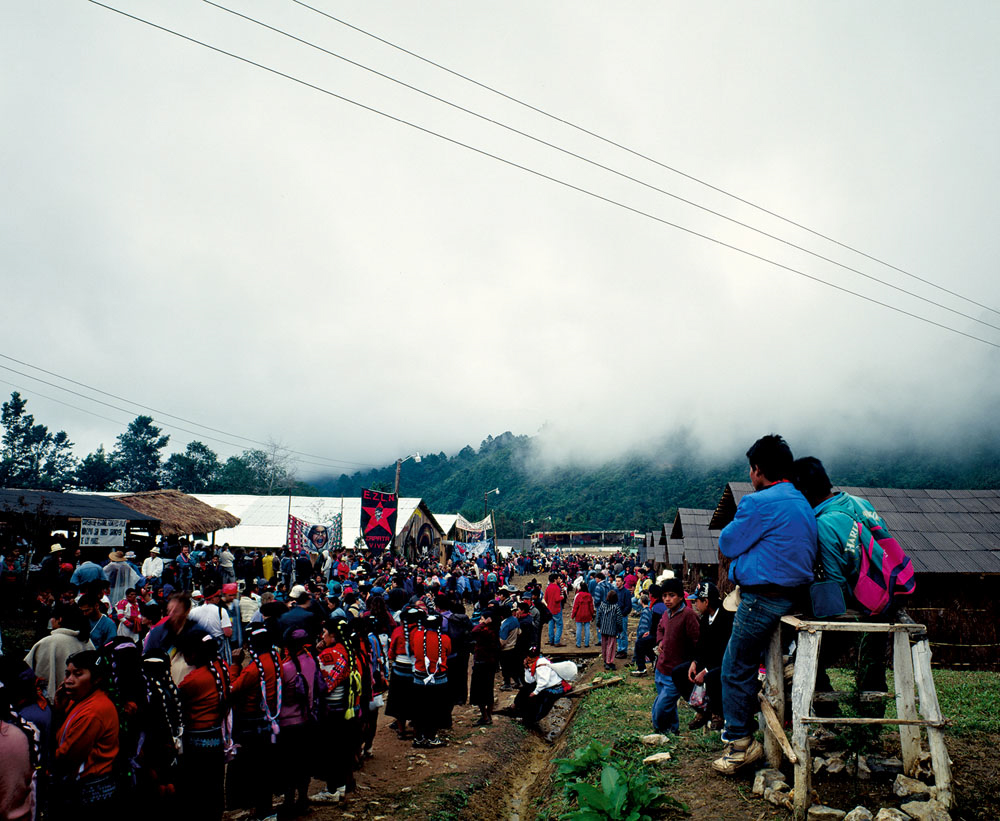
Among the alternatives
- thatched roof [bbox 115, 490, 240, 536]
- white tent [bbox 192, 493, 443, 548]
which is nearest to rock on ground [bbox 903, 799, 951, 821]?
thatched roof [bbox 115, 490, 240, 536]

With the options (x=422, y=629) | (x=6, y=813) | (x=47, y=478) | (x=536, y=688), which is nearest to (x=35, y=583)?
(x=422, y=629)

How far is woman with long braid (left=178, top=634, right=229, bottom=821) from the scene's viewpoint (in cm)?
516

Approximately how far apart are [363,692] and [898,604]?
19.0 ft

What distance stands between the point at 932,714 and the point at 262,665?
5475 millimetres

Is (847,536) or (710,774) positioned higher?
(847,536)

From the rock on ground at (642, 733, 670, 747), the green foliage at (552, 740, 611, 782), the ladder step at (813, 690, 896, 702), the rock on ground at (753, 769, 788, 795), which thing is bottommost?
the green foliage at (552, 740, 611, 782)

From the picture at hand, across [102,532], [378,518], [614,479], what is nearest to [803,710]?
[102,532]

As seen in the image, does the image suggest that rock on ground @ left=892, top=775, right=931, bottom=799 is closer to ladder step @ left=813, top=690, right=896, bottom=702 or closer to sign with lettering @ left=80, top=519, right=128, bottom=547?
ladder step @ left=813, top=690, right=896, bottom=702

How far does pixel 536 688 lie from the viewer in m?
11.1

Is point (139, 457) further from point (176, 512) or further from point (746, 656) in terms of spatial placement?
point (746, 656)

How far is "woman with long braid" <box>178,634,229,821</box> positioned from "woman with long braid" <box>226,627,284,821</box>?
508mm

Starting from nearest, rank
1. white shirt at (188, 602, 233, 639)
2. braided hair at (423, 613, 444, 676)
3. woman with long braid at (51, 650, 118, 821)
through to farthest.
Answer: woman with long braid at (51, 650, 118, 821) < white shirt at (188, 602, 233, 639) < braided hair at (423, 613, 444, 676)

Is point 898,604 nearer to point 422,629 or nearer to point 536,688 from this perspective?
point 422,629

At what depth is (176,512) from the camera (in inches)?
940
